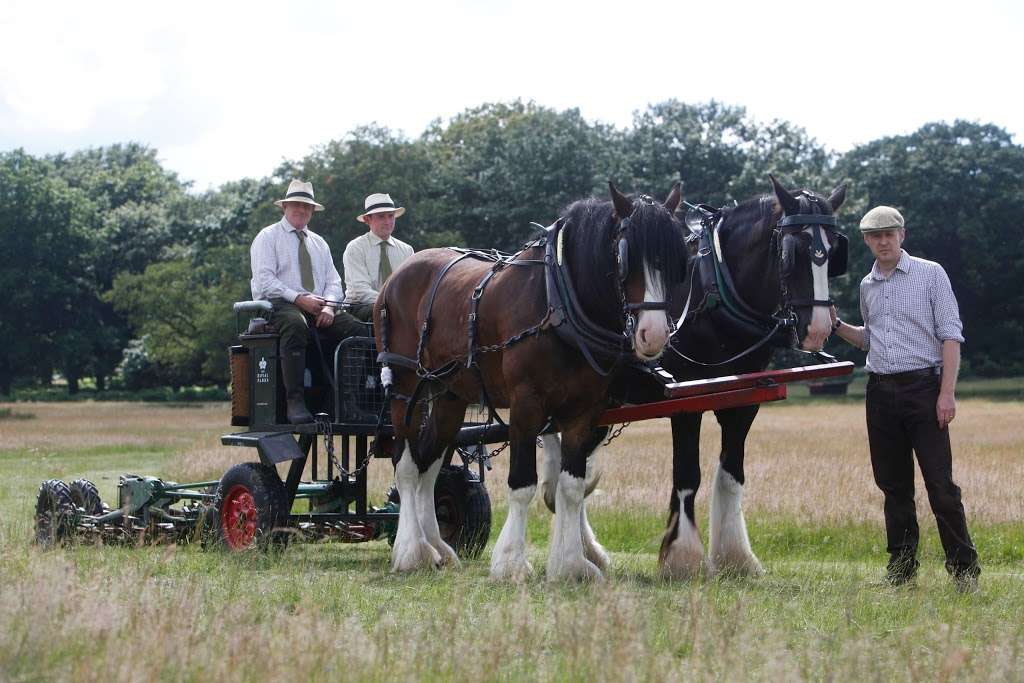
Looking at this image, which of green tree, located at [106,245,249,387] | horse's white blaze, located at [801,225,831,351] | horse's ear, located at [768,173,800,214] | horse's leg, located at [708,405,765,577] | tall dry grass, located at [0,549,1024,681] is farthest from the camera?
green tree, located at [106,245,249,387]

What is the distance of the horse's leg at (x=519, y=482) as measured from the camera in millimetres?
7812

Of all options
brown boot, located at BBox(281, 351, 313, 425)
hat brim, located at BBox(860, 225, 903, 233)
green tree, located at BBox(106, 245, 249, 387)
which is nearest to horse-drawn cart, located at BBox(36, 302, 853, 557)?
brown boot, located at BBox(281, 351, 313, 425)

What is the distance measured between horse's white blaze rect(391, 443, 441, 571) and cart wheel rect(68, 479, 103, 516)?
285 cm

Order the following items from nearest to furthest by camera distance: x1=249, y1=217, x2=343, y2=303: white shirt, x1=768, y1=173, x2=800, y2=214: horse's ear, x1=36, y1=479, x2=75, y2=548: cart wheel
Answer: x1=768, y1=173, x2=800, y2=214: horse's ear, x1=249, y1=217, x2=343, y2=303: white shirt, x1=36, y1=479, x2=75, y2=548: cart wheel

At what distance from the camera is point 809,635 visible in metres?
5.87

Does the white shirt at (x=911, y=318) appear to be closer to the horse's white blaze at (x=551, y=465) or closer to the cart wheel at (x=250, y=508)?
the horse's white blaze at (x=551, y=465)

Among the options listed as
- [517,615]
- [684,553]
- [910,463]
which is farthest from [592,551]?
[517,615]

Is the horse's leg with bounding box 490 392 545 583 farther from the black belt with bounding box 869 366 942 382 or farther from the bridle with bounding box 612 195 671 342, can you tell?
the black belt with bounding box 869 366 942 382

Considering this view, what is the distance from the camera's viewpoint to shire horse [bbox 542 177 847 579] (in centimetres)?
772

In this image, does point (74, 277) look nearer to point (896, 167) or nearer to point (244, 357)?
point (896, 167)

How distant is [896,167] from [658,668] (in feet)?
169

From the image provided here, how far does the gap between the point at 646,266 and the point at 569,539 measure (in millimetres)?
1796

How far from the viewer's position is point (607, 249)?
761cm

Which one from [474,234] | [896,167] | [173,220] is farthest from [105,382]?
[896,167]
